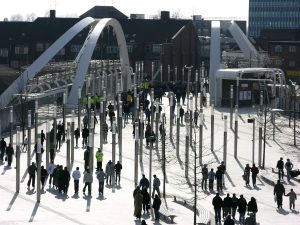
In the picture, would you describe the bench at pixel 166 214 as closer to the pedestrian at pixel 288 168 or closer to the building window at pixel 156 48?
the pedestrian at pixel 288 168

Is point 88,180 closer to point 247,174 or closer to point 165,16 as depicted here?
point 247,174

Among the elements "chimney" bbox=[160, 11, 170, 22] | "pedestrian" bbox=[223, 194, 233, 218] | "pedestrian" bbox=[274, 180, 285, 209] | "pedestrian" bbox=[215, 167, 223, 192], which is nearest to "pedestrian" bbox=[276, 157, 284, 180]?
"pedestrian" bbox=[215, 167, 223, 192]

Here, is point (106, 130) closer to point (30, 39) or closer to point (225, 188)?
point (225, 188)

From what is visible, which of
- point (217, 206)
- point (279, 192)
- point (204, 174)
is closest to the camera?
point (217, 206)

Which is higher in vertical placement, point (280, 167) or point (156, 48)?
point (156, 48)

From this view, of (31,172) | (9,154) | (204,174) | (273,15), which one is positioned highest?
(273,15)

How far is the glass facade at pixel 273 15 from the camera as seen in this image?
148 meters

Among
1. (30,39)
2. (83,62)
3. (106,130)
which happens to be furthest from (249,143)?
(30,39)

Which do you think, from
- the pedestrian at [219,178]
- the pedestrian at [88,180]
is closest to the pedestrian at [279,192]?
the pedestrian at [219,178]

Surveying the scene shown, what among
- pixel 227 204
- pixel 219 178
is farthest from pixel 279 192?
pixel 219 178

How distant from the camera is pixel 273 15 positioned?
14900 cm

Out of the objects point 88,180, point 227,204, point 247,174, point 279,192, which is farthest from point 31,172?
point 247,174

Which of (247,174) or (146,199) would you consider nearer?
(146,199)

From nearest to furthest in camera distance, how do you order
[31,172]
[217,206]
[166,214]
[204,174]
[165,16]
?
[166,214] → [217,206] → [31,172] → [204,174] → [165,16]
